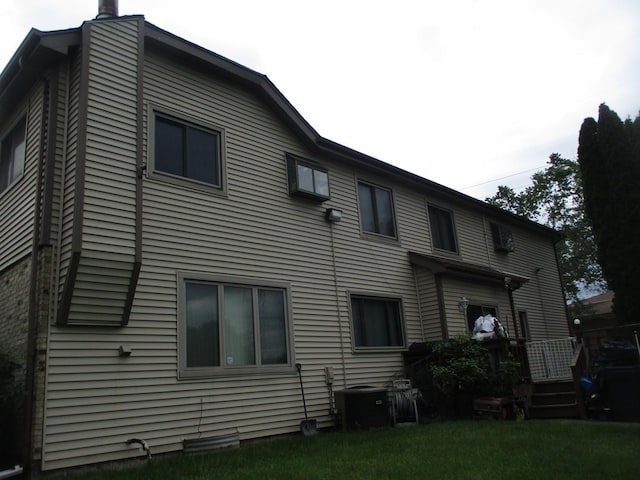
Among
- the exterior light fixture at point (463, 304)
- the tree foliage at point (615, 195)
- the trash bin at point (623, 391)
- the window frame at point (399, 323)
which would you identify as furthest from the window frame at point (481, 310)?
the tree foliage at point (615, 195)

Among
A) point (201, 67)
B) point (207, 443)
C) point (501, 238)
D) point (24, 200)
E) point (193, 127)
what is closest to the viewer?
point (207, 443)

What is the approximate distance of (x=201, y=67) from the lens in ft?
31.7

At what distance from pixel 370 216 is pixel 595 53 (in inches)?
224

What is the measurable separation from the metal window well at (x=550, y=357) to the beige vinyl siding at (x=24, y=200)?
39.7 ft

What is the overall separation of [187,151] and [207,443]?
15.2 ft

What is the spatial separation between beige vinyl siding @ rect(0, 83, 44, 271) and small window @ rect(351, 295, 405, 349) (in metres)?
6.20

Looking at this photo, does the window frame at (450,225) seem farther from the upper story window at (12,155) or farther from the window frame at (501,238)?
the upper story window at (12,155)

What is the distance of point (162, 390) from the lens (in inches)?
301

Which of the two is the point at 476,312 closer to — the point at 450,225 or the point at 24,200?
the point at 450,225

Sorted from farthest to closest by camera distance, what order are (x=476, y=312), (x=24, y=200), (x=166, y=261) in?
(x=476, y=312) → (x=166, y=261) → (x=24, y=200)

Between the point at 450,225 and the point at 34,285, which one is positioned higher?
the point at 450,225

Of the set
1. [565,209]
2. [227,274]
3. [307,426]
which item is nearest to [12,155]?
[227,274]

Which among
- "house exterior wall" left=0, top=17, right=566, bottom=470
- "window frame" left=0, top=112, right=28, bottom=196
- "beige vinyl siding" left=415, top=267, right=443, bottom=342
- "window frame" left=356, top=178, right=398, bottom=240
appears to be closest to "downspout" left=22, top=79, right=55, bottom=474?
"house exterior wall" left=0, top=17, right=566, bottom=470

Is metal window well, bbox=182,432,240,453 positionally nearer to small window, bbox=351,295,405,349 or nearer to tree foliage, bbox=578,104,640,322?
small window, bbox=351,295,405,349
